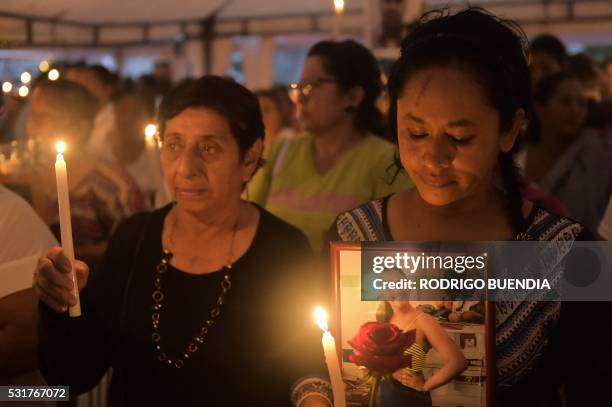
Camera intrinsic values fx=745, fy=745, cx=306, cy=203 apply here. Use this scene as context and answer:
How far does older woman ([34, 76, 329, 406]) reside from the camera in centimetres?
163

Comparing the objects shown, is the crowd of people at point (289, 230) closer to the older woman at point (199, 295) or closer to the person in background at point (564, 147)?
the older woman at point (199, 295)

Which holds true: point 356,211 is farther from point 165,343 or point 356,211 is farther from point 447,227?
point 165,343

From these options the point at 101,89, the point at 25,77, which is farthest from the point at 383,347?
the point at 101,89

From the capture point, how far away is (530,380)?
129 centimetres

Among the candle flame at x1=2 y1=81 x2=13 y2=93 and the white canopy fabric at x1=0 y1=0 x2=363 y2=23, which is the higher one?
the white canopy fabric at x1=0 y1=0 x2=363 y2=23

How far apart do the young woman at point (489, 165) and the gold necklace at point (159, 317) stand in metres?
0.52

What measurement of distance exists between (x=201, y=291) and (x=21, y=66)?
133cm

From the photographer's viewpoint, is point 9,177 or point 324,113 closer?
point 9,177

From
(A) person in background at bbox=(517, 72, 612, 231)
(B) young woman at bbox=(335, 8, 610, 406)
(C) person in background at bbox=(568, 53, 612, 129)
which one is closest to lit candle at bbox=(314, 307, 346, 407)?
(B) young woman at bbox=(335, 8, 610, 406)

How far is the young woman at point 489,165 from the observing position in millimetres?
1244

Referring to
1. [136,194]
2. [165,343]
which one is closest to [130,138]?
[136,194]

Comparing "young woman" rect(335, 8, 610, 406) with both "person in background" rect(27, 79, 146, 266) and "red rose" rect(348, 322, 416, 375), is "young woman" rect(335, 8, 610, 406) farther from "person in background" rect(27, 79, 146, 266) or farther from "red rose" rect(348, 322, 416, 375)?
"person in background" rect(27, 79, 146, 266)

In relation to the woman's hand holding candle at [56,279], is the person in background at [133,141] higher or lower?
higher

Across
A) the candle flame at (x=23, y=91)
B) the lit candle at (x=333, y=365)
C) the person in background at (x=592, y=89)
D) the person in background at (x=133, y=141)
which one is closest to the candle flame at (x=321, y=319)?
the lit candle at (x=333, y=365)
